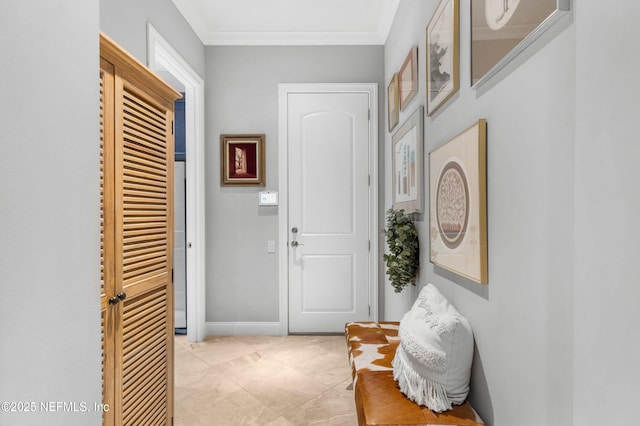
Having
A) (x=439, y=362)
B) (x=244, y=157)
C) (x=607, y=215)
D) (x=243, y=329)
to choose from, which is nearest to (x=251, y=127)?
(x=244, y=157)

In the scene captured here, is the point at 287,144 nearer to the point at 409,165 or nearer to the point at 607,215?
the point at 409,165

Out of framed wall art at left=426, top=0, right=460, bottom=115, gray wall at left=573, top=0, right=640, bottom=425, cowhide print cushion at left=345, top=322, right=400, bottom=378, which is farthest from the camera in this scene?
cowhide print cushion at left=345, top=322, right=400, bottom=378

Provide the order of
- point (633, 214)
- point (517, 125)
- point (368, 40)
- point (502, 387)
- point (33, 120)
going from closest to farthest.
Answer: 1. point (633, 214)
2. point (33, 120)
3. point (517, 125)
4. point (502, 387)
5. point (368, 40)

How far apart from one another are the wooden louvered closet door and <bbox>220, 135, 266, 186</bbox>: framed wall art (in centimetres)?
168

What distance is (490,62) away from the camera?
1.21 m

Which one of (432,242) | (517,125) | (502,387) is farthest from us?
(432,242)

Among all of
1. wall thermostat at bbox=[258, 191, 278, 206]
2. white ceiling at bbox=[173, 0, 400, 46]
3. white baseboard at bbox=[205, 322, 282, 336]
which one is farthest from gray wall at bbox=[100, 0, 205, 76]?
white baseboard at bbox=[205, 322, 282, 336]

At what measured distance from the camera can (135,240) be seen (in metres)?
1.42

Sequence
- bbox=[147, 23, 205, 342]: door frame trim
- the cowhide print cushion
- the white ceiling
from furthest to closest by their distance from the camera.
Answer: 1. bbox=[147, 23, 205, 342]: door frame trim
2. the white ceiling
3. the cowhide print cushion

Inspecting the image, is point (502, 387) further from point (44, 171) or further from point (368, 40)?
point (368, 40)

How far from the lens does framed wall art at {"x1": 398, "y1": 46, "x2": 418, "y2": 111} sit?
2211 millimetres

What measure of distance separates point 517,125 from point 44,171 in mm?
1201

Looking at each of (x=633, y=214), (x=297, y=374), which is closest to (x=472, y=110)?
(x=633, y=214)

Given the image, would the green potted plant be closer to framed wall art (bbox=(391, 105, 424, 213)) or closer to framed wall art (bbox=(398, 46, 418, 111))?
framed wall art (bbox=(391, 105, 424, 213))
